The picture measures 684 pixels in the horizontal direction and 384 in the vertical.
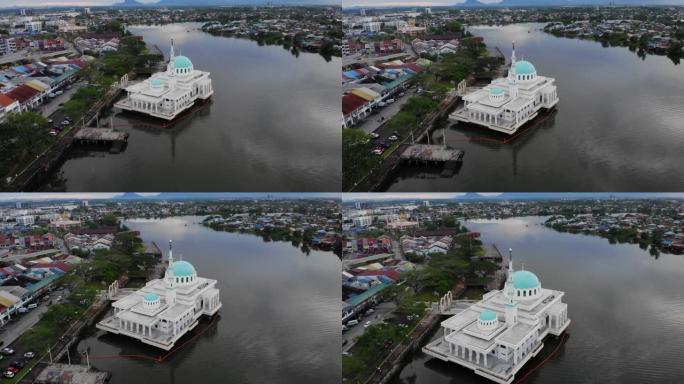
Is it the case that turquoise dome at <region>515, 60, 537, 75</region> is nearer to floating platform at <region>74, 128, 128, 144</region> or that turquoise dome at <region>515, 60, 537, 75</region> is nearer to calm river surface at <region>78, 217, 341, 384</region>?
calm river surface at <region>78, 217, 341, 384</region>

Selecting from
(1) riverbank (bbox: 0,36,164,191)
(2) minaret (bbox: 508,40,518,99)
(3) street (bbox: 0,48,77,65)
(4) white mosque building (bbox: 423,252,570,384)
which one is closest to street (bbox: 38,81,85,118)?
(1) riverbank (bbox: 0,36,164,191)

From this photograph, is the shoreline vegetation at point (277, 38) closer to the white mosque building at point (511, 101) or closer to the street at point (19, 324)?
the white mosque building at point (511, 101)

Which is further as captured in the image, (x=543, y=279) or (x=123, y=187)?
(x=543, y=279)

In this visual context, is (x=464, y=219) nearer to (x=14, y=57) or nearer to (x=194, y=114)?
(x=194, y=114)

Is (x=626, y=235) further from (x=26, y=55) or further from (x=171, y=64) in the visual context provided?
(x=26, y=55)

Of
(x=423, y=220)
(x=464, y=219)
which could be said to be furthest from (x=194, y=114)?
(x=464, y=219)

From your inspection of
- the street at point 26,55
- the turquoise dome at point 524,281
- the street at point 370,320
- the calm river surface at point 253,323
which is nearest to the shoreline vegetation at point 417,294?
the street at point 370,320
